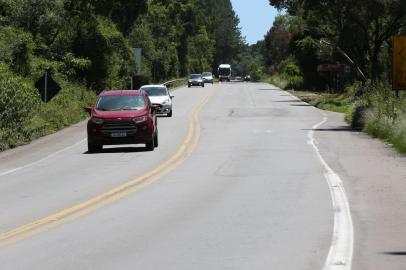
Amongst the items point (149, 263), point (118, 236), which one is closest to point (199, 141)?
point (118, 236)

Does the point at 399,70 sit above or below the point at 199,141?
above

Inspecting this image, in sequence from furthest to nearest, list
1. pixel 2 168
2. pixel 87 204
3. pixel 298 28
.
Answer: pixel 298 28, pixel 2 168, pixel 87 204

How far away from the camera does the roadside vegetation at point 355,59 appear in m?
34.7

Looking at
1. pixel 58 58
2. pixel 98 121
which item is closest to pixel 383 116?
pixel 98 121

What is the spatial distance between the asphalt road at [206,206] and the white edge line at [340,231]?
2 cm

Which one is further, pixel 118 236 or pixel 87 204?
pixel 87 204

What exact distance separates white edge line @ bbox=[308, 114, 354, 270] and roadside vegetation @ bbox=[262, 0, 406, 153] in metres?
Answer: 9.69

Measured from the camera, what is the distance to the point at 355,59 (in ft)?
203

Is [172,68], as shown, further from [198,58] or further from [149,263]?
[149,263]

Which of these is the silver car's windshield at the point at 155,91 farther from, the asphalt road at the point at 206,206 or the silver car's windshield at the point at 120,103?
the silver car's windshield at the point at 120,103

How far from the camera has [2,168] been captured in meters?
23.1

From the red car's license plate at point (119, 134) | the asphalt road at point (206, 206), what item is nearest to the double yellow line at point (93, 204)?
the asphalt road at point (206, 206)

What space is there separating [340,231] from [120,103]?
16.9 metres

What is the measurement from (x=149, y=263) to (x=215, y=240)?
65.2 inches
